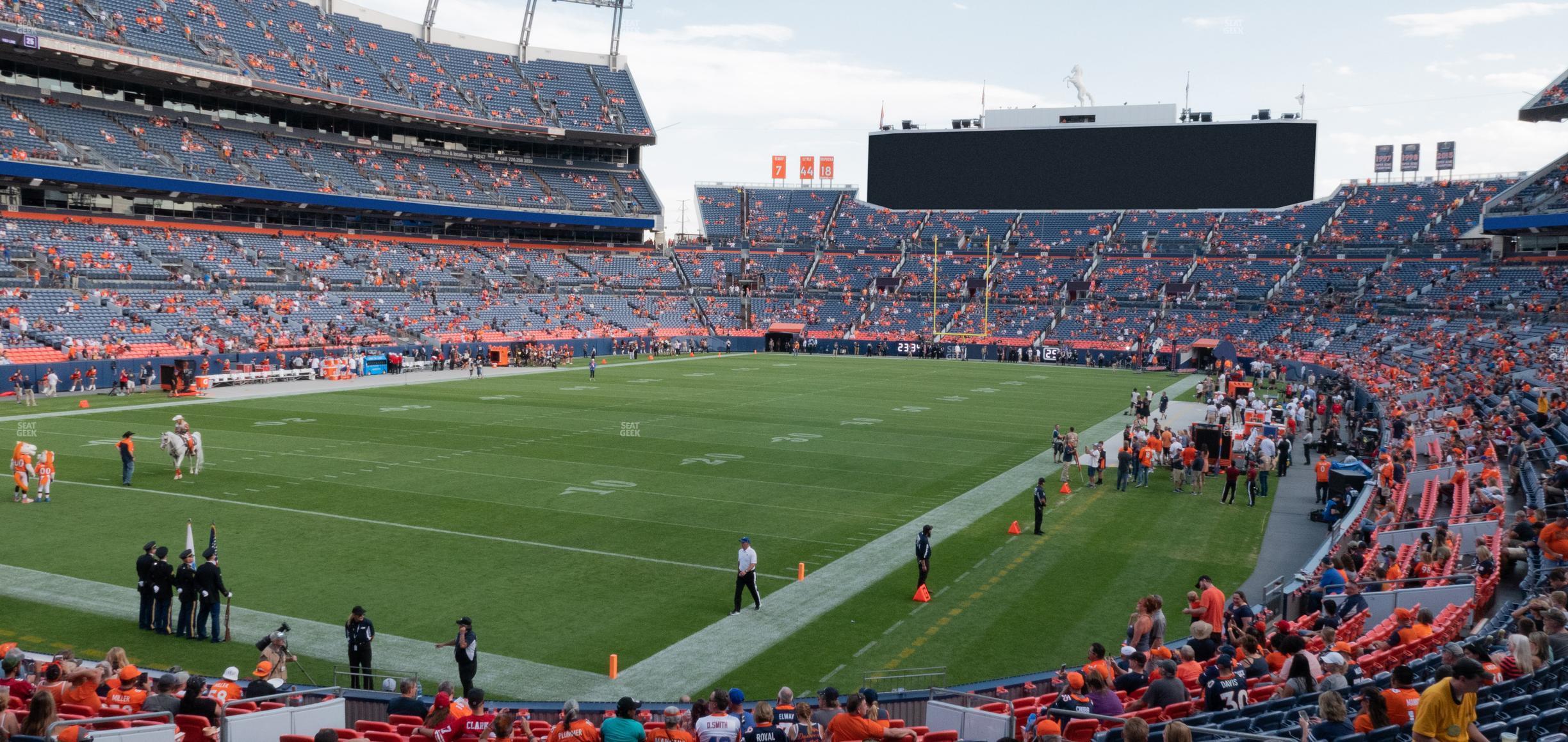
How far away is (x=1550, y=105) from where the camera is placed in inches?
2051

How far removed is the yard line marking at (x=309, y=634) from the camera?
1229 cm

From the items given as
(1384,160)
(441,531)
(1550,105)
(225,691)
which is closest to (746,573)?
(225,691)

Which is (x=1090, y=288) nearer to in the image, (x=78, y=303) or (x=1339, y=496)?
(x=1339, y=496)

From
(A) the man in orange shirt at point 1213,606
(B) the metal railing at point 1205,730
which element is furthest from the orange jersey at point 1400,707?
(A) the man in orange shirt at point 1213,606

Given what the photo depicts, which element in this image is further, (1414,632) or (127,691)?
(1414,632)

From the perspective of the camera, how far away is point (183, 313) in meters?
47.2

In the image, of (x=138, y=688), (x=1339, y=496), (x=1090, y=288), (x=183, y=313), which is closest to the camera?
(x=138, y=688)

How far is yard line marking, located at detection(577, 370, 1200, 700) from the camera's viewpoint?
12.3 metres

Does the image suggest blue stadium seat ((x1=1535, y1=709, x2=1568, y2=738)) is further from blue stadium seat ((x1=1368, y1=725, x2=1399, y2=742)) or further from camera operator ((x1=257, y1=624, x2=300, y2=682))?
camera operator ((x1=257, y1=624, x2=300, y2=682))

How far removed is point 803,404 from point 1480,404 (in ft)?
70.2

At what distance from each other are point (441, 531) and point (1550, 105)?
186 ft

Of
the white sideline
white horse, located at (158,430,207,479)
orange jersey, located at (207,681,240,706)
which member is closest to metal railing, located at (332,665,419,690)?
orange jersey, located at (207,681,240,706)

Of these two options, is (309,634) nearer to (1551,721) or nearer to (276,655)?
(276,655)

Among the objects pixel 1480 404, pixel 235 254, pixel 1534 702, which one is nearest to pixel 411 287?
pixel 235 254
